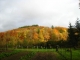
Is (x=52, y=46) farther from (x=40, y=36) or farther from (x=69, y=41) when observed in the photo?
(x=40, y=36)

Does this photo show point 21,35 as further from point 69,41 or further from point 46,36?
point 69,41

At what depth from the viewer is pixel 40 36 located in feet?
478

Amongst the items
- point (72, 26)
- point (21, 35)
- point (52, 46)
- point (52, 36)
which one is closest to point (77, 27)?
point (72, 26)

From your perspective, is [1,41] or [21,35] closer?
[1,41]

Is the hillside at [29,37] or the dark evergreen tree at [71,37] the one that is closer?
the dark evergreen tree at [71,37]

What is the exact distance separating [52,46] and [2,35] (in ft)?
231

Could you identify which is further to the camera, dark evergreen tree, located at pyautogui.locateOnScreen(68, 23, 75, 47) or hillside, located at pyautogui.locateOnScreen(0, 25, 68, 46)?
hillside, located at pyautogui.locateOnScreen(0, 25, 68, 46)

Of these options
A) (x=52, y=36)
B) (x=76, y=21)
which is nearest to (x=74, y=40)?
(x=76, y=21)

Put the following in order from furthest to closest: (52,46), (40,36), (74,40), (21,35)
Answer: (21,35) → (40,36) → (52,46) → (74,40)

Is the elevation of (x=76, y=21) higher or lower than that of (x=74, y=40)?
higher

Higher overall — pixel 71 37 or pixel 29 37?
pixel 29 37

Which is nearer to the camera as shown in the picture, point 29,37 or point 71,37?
point 71,37

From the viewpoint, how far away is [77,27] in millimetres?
99500

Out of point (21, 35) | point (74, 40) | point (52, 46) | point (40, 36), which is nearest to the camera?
point (74, 40)
